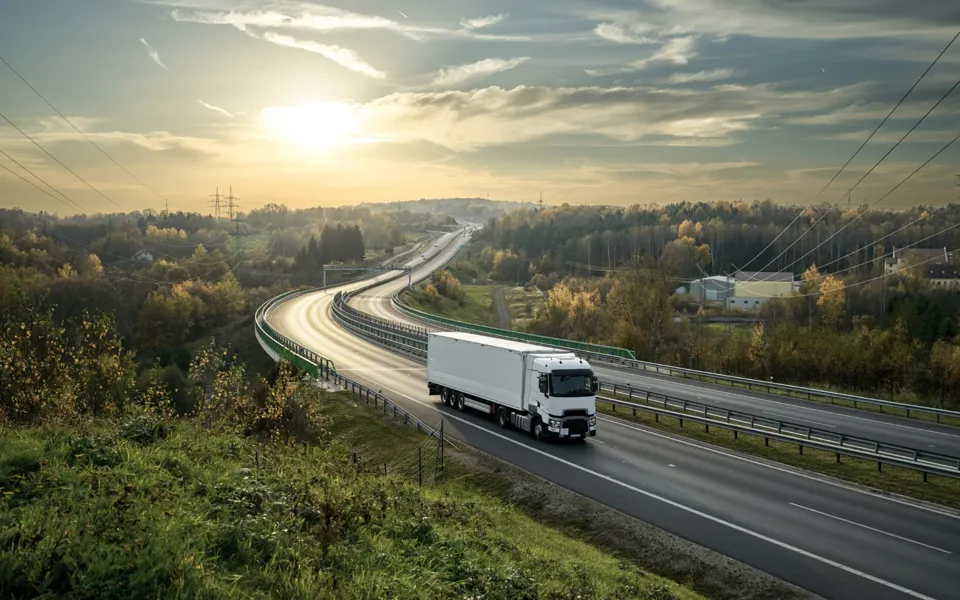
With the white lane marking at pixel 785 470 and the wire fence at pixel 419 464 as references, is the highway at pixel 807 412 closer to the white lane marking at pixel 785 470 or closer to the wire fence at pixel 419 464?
the white lane marking at pixel 785 470

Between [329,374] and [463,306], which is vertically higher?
[329,374]

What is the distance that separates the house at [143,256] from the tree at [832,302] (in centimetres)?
16244

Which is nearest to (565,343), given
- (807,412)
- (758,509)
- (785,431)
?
(807,412)

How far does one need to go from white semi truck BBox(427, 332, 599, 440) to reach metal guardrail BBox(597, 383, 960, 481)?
5.01 metres


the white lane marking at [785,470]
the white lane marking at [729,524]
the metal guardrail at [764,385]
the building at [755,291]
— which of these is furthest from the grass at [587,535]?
the building at [755,291]

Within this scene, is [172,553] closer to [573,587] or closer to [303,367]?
[573,587]

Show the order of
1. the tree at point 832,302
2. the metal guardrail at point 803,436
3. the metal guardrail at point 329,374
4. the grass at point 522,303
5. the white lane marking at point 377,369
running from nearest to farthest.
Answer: the metal guardrail at point 803,436, the metal guardrail at point 329,374, the white lane marking at point 377,369, the tree at point 832,302, the grass at point 522,303

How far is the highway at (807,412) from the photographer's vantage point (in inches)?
1275

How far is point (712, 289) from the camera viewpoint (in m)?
168

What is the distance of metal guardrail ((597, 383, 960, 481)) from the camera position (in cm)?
2520

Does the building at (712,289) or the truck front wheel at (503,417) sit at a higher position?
the truck front wheel at (503,417)

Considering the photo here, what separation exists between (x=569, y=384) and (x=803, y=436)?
32.6ft

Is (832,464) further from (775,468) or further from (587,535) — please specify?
(587,535)

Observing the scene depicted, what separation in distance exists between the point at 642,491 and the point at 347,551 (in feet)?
46.2
